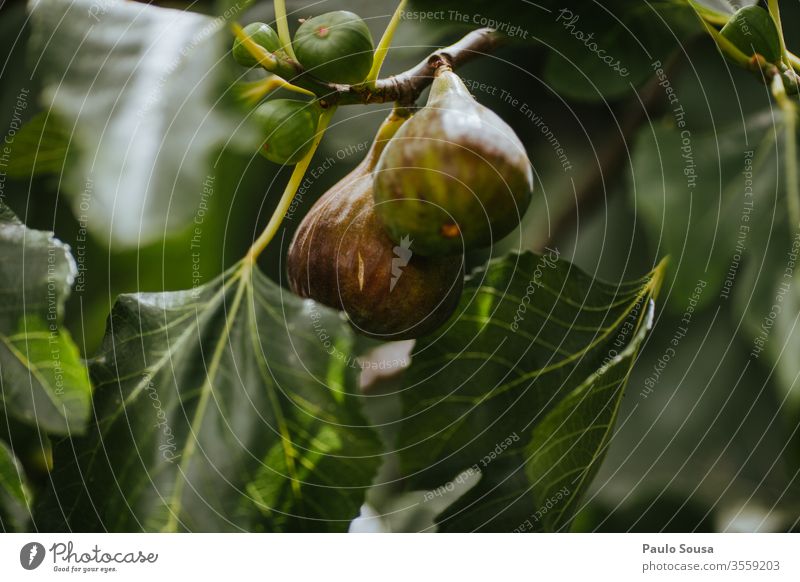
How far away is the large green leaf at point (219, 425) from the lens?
16.4 inches

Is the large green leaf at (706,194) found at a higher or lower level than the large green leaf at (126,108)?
higher

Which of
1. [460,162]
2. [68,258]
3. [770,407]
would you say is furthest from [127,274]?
[770,407]

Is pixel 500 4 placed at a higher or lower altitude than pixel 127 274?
higher

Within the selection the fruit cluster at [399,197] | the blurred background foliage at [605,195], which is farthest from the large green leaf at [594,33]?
the fruit cluster at [399,197]

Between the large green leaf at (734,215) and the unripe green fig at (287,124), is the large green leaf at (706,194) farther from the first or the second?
the unripe green fig at (287,124)

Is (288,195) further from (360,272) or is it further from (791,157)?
(791,157)

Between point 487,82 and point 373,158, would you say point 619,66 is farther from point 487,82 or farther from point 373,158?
point 373,158

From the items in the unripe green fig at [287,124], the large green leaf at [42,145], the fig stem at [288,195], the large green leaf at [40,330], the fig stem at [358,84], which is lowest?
the large green leaf at [40,330]

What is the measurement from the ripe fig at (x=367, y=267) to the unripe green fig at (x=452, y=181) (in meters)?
0.02

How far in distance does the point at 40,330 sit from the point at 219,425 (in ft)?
0.36

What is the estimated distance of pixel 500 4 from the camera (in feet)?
1.41
